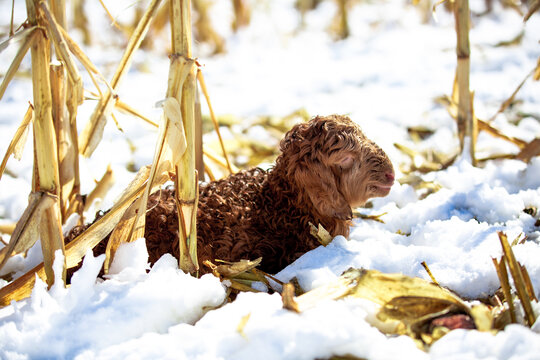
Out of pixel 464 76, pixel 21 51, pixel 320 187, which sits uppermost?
pixel 21 51

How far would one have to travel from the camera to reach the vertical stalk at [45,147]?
2.11 m

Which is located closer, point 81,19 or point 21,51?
point 21,51

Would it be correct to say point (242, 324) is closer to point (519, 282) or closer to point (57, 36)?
point (519, 282)

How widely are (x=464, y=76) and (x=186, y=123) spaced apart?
2551mm

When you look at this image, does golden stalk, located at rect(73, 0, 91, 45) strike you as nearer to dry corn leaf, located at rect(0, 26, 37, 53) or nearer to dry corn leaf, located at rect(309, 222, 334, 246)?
dry corn leaf, located at rect(0, 26, 37, 53)

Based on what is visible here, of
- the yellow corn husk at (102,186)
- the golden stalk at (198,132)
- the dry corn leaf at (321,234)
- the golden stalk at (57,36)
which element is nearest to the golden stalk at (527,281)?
the dry corn leaf at (321,234)

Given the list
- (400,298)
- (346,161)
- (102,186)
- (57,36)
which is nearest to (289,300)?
(400,298)

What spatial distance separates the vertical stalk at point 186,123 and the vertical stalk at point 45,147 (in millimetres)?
517

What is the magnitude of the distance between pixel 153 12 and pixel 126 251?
1.06 m

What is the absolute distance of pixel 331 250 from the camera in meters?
2.47

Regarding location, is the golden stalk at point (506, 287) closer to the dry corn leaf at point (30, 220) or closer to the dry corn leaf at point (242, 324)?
the dry corn leaf at point (242, 324)

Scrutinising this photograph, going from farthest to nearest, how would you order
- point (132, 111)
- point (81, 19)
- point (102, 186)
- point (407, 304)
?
point (81, 19)
point (102, 186)
point (132, 111)
point (407, 304)

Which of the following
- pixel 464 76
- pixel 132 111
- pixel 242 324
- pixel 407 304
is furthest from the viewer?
pixel 464 76

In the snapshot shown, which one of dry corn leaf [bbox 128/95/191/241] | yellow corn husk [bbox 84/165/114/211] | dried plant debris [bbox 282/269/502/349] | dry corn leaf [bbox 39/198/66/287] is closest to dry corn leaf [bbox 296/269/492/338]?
dried plant debris [bbox 282/269/502/349]
